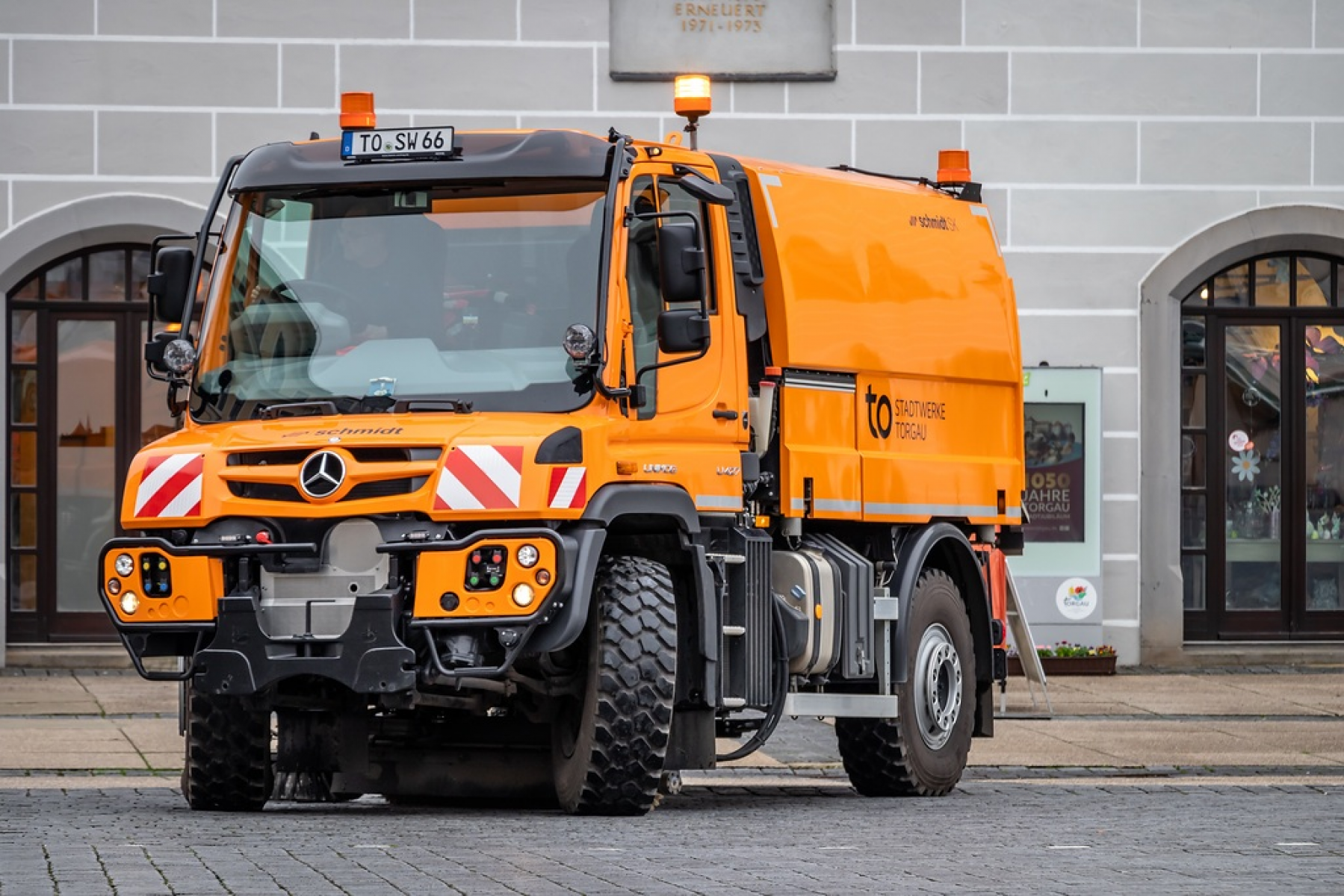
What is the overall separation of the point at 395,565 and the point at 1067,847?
264 centimetres

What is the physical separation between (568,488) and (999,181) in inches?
428

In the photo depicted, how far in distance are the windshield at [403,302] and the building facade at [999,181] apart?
29.5ft

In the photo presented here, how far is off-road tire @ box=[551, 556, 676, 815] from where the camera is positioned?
1005 cm

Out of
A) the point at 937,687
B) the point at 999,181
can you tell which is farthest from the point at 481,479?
the point at 999,181

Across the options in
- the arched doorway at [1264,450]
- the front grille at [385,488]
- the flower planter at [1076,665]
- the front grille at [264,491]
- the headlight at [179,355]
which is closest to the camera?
the front grille at [385,488]

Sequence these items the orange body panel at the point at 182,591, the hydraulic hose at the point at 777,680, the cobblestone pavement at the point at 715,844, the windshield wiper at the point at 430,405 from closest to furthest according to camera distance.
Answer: the cobblestone pavement at the point at 715,844, the orange body panel at the point at 182,591, the windshield wiper at the point at 430,405, the hydraulic hose at the point at 777,680

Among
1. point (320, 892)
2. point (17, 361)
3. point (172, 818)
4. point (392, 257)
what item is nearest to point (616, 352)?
point (392, 257)

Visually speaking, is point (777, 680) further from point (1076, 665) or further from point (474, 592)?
point (1076, 665)

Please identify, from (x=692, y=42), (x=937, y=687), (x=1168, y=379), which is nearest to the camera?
(x=937, y=687)

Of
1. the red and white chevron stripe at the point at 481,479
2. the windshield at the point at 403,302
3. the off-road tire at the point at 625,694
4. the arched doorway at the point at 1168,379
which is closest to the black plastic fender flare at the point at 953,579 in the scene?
the off-road tire at the point at 625,694

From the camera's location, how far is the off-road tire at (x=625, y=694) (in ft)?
33.0

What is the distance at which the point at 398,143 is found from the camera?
10.6 metres

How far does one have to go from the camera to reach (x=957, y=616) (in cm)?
1266

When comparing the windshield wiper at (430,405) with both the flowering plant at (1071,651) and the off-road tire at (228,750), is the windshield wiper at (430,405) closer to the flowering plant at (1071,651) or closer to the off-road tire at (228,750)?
the off-road tire at (228,750)
